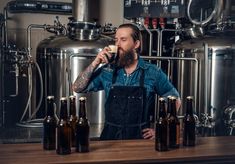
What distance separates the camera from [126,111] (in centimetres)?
250

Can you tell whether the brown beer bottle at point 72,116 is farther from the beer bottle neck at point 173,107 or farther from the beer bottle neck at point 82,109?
the beer bottle neck at point 173,107

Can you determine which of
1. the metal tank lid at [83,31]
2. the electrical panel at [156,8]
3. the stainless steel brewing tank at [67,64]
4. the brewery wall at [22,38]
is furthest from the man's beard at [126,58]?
the electrical panel at [156,8]

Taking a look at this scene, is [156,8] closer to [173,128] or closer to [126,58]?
[126,58]

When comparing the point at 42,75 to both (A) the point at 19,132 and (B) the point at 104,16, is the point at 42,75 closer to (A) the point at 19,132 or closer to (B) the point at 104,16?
(A) the point at 19,132

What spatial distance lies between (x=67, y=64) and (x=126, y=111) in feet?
4.54

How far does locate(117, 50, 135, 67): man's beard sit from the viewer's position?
8.32 ft

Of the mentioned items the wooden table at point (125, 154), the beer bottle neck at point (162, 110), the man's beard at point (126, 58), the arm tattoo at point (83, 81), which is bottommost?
the wooden table at point (125, 154)

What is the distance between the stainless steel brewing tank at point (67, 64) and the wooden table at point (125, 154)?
1.71m

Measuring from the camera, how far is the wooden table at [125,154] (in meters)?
1.62

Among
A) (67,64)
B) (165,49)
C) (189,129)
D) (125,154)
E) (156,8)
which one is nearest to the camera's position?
(125,154)

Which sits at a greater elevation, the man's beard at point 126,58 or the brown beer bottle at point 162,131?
the man's beard at point 126,58

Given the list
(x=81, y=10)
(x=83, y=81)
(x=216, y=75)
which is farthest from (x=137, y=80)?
(x=81, y=10)

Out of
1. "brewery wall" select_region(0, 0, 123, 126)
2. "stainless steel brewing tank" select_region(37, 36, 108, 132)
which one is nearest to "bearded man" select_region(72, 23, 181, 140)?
"stainless steel brewing tank" select_region(37, 36, 108, 132)

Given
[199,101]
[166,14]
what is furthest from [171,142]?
[166,14]
